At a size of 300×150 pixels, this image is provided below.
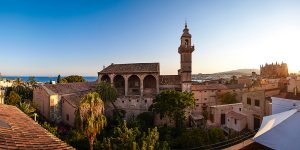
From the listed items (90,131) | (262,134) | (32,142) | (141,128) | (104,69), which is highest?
(104,69)

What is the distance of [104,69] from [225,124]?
26783 mm

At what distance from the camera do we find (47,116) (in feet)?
122

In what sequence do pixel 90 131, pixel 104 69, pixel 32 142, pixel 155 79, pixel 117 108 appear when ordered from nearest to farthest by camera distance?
1. pixel 32 142
2. pixel 90 131
3. pixel 117 108
4. pixel 155 79
5. pixel 104 69

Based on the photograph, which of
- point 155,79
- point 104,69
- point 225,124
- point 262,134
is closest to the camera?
point 262,134

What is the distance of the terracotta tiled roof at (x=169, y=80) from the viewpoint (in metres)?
44.8

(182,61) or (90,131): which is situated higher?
(182,61)

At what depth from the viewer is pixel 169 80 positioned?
4588cm

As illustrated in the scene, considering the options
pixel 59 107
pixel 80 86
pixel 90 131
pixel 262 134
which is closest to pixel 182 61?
pixel 80 86

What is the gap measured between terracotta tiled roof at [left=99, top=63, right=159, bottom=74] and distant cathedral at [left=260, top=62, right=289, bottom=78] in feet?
→ 226

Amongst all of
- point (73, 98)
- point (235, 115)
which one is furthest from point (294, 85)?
point (73, 98)

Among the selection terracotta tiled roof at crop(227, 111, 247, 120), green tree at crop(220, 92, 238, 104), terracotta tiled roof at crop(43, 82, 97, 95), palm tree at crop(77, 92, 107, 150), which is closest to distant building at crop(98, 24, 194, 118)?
terracotta tiled roof at crop(43, 82, 97, 95)

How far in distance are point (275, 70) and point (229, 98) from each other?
72013 millimetres

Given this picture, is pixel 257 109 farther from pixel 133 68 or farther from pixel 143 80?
pixel 133 68

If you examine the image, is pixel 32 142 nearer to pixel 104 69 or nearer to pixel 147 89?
pixel 147 89
